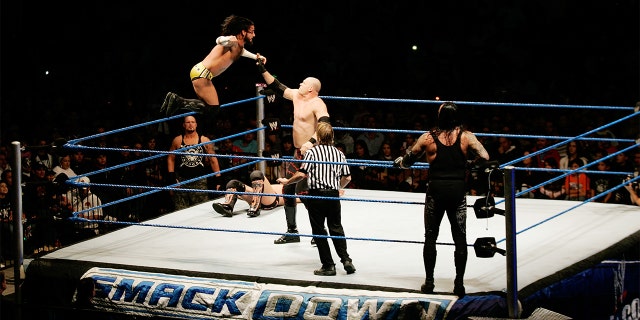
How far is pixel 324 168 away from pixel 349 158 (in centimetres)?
358

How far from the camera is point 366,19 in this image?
1134 cm

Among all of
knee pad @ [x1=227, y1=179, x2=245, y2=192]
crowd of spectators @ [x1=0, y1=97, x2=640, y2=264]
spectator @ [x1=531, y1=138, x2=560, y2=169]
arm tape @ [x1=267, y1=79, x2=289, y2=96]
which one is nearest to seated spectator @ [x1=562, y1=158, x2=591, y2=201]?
crowd of spectators @ [x1=0, y1=97, x2=640, y2=264]

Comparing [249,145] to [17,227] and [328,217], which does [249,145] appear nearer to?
[17,227]

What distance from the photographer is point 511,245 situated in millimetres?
5113

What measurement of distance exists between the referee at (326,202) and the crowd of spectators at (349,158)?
57.5 inches

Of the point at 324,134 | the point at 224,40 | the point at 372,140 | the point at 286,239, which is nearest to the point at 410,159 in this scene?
the point at 324,134

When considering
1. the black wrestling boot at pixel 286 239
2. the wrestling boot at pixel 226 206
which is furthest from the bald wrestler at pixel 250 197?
the black wrestling boot at pixel 286 239

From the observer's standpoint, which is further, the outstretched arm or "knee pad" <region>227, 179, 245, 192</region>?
"knee pad" <region>227, 179, 245, 192</region>

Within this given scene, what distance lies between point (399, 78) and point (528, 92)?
1.51m

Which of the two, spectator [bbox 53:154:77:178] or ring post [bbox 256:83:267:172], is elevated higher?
ring post [bbox 256:83:267:172]

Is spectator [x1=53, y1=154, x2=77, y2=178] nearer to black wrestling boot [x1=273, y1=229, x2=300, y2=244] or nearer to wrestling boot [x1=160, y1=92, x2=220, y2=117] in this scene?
wrestling boot [x1=160, y1=92, x2=220, y2=117]

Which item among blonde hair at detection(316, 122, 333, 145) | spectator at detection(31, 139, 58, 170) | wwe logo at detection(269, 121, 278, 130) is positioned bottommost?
spectator at detection(31, 139, 58, 170)

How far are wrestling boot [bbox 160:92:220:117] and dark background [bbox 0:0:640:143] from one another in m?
4.18

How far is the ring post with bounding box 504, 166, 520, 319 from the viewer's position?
5.07m
